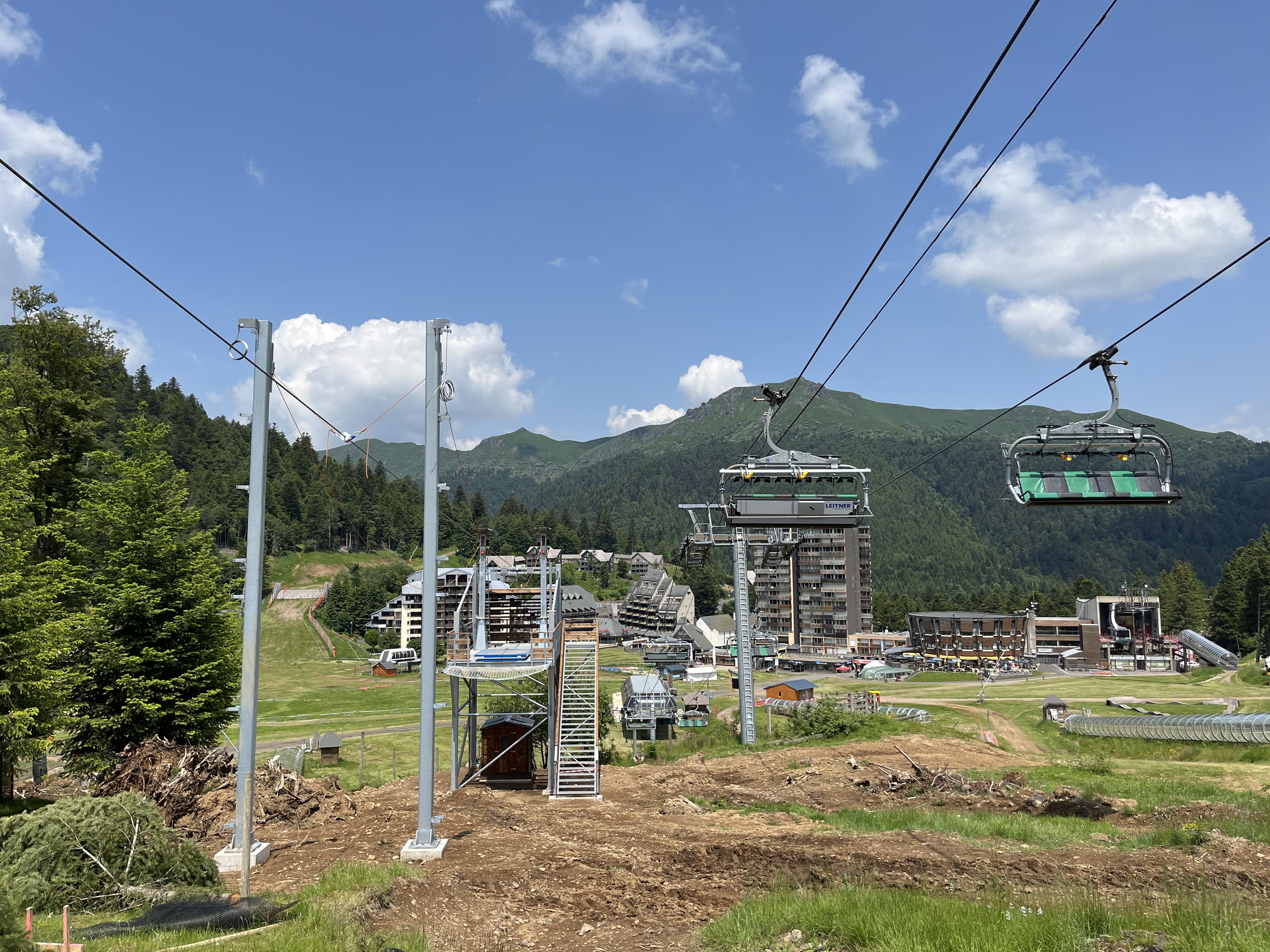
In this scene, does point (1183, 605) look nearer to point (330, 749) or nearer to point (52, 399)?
point (330, 749)

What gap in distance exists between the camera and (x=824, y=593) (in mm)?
142375

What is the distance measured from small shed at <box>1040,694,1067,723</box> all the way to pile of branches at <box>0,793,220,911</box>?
54.2 m

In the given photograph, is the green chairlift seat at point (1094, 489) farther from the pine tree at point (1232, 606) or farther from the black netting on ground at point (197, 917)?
the pine tree at point (1232, 606)

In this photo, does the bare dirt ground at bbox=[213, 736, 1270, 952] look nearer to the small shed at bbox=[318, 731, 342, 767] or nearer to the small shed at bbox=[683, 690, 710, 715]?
the small shed at bbox=[318, 731, 342, 767]

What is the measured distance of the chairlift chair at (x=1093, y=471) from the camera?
54.9 ft

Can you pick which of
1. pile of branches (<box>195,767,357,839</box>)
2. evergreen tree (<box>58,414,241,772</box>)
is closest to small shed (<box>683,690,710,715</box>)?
evergreen tree (<box>58,414,241,772</box>)

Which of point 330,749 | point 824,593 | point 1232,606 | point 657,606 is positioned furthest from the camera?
point 657,606

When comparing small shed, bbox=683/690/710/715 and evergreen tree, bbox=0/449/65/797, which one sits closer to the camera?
evergreen tree, bbox=0/449/65/797

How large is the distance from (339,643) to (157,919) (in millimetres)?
117794

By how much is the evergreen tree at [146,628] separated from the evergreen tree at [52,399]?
68.7 inches

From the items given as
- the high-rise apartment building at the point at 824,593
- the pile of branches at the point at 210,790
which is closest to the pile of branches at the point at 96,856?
the pile of branches at the point at 210,790

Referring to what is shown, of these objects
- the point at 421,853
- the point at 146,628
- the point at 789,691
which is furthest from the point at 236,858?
the point at 789,691

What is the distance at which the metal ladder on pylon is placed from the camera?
23453mm

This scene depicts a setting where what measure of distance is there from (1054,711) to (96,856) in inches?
2231
